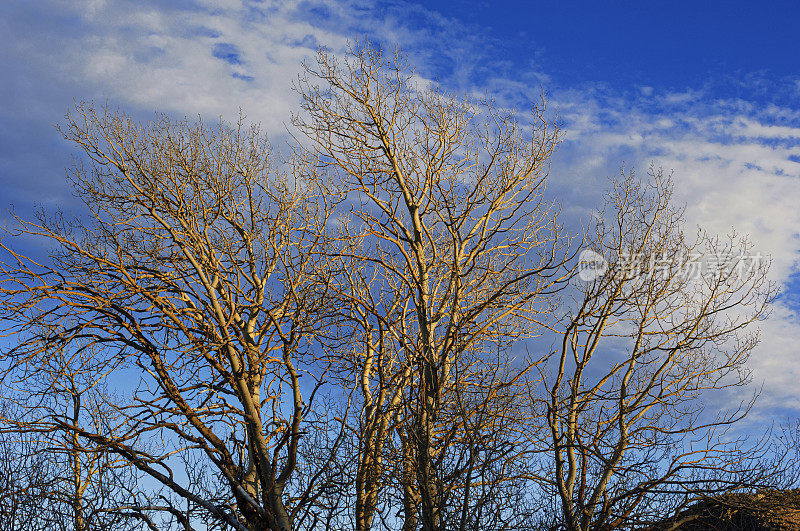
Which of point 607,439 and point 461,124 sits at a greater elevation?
point 461,124

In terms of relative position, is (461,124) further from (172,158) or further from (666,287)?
(172,158)

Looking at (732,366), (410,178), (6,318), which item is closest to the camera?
(6,318)

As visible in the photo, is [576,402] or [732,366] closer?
[576,402]

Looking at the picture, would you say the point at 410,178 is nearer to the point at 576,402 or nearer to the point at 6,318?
the point at 576,402

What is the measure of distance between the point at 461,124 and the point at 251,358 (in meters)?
6.44

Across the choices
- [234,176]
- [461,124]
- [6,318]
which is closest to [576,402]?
[461,124]

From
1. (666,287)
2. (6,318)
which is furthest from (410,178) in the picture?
(6,318)

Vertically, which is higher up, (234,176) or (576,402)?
(234,176)

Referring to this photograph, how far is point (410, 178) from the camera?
1266cm

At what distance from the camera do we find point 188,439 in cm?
1273

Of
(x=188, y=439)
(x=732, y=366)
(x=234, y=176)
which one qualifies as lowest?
(x=732, y=366)

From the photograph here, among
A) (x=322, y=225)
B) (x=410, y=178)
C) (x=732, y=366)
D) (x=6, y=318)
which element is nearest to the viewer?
(x=6, y=318)

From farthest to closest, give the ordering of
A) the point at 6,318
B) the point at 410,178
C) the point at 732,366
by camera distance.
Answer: the point at 732,366
the point at 410,178
the point at 6,318

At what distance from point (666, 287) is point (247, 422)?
30.0ft
